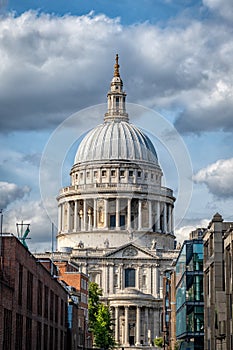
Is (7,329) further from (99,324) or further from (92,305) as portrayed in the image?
(92,305)

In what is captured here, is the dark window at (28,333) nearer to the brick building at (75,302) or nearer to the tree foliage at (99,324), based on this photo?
the brick building at (75,302)

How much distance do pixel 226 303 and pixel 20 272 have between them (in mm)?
15360

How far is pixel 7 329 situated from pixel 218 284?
2190cm

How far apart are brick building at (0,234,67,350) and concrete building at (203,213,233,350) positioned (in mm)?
13765

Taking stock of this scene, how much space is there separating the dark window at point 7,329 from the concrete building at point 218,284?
15.8 metres

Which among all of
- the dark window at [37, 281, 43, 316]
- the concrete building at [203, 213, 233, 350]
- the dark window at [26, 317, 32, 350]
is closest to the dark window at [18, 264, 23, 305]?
the dark window at [26, 317, 32, 350]

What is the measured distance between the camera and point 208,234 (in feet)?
261

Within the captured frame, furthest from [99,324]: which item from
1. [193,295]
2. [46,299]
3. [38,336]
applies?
[38,336]

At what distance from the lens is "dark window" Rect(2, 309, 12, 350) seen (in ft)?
184

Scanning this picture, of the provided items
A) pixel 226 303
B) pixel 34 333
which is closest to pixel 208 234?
pixel 226 303

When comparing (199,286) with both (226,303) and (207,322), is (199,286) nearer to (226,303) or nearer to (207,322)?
(207,322)

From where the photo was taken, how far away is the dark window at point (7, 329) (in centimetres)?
5606

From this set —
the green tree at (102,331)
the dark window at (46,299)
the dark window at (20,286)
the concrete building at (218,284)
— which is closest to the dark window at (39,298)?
the dark window at (46,299)

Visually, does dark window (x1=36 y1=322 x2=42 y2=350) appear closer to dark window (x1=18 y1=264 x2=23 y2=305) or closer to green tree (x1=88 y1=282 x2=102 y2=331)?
dark window (x1=18 y1=264 x2=23 y2=305)
